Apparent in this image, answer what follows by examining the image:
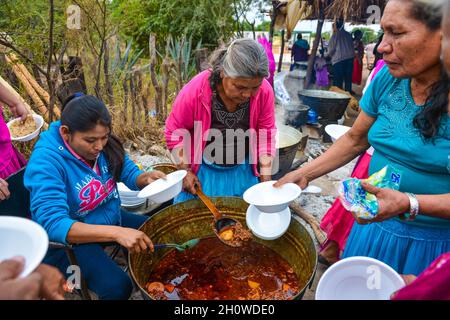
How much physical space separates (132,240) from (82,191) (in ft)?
1.87

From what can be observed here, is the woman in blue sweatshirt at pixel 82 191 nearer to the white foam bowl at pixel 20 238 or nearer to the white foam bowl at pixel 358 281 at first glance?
the white foam bowl at pixel 20 238

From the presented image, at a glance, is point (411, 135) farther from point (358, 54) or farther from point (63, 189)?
point (358, 54)

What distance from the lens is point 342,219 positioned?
8.42 feet

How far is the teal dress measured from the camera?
1376mm

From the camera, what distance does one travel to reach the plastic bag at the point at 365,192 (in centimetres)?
135

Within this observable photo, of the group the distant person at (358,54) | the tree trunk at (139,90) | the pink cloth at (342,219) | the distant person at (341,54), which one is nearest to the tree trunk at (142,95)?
the tree trunk at (139,90)

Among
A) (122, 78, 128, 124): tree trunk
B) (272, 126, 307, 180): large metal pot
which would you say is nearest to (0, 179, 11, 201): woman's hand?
(272, 126, 307, 180): large metal pot

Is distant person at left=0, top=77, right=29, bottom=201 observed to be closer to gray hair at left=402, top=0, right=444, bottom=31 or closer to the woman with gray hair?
the woman with gray hair

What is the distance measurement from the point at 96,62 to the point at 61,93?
83 cm

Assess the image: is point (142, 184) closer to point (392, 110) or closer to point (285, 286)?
point (285, 286)

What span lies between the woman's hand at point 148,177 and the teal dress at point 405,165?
143cm

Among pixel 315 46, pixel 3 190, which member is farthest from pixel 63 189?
pixel 315 46

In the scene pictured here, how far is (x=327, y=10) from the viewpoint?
679cm
